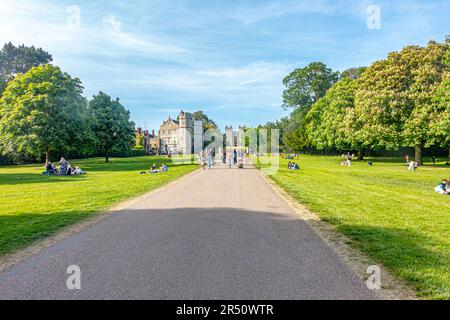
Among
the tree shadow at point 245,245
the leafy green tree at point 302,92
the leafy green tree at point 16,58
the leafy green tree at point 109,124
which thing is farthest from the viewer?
the leafy green tree at point 302,92

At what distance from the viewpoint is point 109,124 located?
4725 centimetres

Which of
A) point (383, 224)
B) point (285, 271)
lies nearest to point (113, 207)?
point (285, 271)

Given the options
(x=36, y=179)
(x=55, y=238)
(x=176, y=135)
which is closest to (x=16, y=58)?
(x=36, y=179)

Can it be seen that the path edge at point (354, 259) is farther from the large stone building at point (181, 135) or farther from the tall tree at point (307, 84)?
the large stone building at point (181, 135)

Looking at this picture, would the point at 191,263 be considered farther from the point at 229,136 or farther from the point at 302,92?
the point at 229,136

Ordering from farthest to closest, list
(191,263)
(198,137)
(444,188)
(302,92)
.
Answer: (198,137), (302,92), (444,188), (191,263)

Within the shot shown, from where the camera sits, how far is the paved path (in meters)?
4.25

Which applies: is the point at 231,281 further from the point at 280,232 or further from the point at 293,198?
the point at 293,198

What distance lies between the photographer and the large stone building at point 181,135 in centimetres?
10119

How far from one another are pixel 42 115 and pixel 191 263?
108ft

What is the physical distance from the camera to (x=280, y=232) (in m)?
7.40

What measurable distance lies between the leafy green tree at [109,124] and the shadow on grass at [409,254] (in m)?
44.0

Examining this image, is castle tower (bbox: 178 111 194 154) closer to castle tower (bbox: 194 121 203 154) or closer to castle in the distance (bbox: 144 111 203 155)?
castle in the distance (bbox: 144 111 203 155)

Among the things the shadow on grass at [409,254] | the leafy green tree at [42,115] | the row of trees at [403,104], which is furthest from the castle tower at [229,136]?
the shadow on grass at [409,254]
